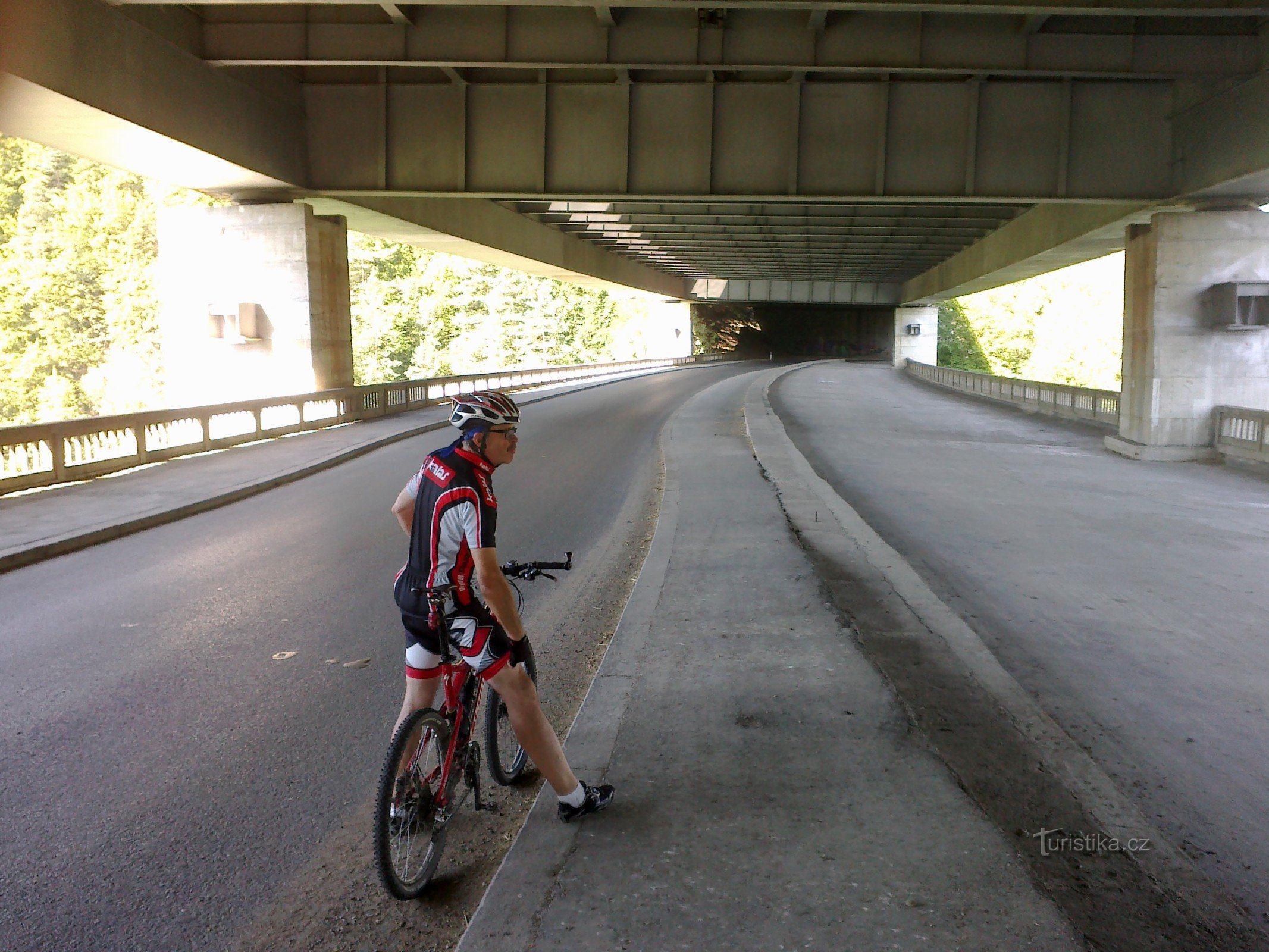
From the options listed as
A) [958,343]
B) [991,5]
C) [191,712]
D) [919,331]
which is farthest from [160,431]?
[958,343]

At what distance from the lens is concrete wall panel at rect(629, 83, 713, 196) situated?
19.7 metres

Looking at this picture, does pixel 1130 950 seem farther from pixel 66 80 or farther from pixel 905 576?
pixel 66 80

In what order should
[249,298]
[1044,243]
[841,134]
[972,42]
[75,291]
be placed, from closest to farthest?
[972,42]
[841,134]
[249,298]
[1044,243]
[75,291]

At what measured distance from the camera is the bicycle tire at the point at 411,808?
3.63 metres

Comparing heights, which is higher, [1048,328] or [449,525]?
[1048,328]

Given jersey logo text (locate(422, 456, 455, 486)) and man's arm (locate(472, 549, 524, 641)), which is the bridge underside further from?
man's arm (locate(472, 549, 524, 641))

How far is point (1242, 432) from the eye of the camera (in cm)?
1933

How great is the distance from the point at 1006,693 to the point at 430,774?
3.73 metres

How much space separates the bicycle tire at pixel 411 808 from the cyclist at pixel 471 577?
11cm

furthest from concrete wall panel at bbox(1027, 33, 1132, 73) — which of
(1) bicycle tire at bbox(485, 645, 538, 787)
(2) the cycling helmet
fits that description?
(1) bicycle tire at bbox(485, 645, 538, 787)

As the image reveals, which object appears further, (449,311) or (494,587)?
(449,311)

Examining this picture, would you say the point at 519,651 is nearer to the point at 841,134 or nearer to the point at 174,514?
the point at 174,514

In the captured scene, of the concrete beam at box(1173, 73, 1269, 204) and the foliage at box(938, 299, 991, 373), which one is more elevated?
the concrete beam at box(1173, 73, 1269, 204)

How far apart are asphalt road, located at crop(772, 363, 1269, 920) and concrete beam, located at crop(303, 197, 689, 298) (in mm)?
11721
